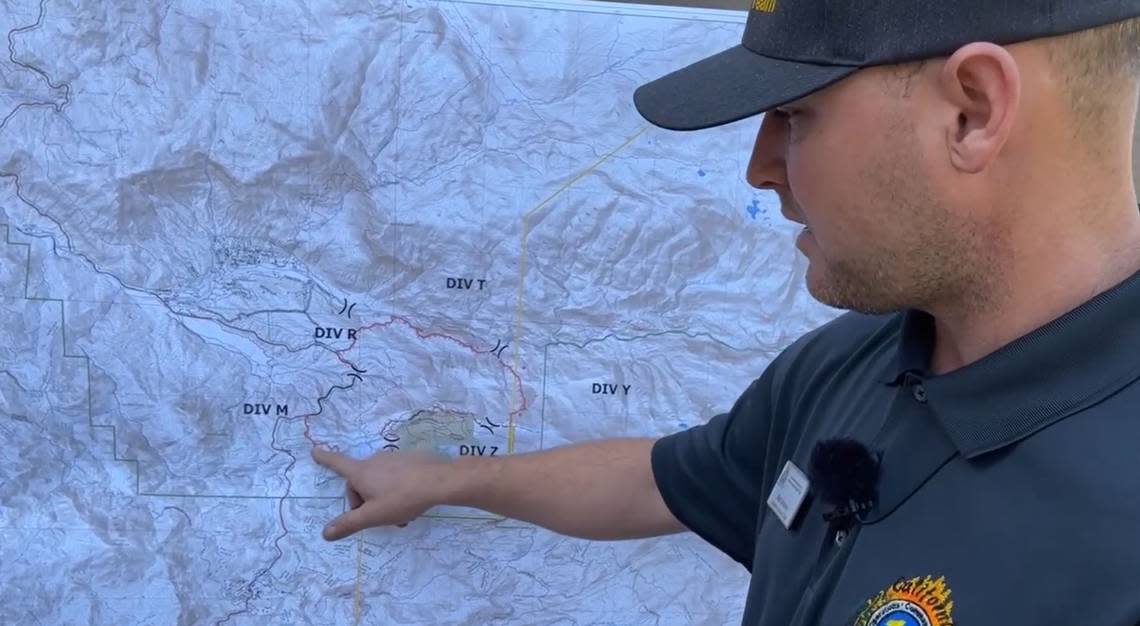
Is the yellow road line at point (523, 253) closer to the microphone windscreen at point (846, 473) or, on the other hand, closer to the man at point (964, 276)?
the man at point (964, 276)

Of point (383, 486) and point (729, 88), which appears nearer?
point (729, 88)

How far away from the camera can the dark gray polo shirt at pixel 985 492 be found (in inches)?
27.3

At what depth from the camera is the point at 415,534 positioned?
4.15 ft

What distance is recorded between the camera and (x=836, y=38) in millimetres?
771

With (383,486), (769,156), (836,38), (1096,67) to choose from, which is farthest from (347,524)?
(1096,67)

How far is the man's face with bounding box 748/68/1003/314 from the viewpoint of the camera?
771 mm

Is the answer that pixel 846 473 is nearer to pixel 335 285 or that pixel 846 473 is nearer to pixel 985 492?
pixel 985 492

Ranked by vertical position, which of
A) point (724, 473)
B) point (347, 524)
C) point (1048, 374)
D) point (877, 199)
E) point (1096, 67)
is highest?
point (1096, 67)

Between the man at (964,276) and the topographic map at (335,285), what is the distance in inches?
14.9

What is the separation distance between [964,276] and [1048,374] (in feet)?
0.32

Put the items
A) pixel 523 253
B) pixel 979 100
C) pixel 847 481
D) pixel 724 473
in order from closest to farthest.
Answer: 1. pixel 979 100
2. pixel 847 481
3. pixel 724 473
4. pixel 523 253

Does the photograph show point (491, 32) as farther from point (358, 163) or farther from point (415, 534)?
point (415, 534)

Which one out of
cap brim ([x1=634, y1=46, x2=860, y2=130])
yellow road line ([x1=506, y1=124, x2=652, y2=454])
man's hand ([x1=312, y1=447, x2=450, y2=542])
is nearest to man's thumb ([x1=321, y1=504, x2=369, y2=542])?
man's hand ([x1=312, y1=447, x2=450, y2=542])

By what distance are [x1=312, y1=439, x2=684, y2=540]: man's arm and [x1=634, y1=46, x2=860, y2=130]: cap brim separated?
490 millimetres
